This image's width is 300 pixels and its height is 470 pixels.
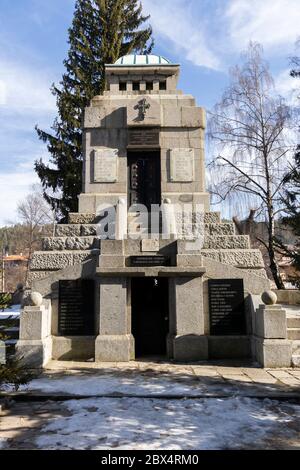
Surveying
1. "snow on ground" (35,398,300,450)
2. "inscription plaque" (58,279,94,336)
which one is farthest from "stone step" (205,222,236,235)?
"snow on ground" (35,398,300,450)

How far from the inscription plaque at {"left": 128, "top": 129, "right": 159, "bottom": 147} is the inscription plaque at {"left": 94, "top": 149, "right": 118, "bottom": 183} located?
2.36 feet

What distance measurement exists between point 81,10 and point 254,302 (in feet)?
77.7

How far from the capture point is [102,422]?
17.5 ft

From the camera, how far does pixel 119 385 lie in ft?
23.8

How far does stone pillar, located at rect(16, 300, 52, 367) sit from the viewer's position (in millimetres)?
8891

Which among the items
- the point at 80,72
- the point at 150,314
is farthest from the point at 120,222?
the point at 80,72

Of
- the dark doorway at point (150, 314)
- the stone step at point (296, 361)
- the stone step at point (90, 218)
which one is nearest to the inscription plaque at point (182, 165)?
the stone step at point (90, 218)

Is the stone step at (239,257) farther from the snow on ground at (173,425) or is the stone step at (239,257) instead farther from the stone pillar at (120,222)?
the snow on ground at (173,425)

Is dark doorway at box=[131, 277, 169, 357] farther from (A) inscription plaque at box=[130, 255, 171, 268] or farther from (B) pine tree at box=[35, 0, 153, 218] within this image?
(B) pine tree at box=[35, 0, 153, 218]

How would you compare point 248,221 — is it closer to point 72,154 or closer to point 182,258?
point 72,154

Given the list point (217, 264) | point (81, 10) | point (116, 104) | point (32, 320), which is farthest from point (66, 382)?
point (81, 10)

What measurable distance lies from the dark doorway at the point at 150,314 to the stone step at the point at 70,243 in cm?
203

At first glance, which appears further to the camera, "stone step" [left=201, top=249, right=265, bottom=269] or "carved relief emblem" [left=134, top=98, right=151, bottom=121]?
"carved relief emblem" [left=134, top=98, right=151, bottom=121]

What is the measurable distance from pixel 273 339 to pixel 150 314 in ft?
11.3
